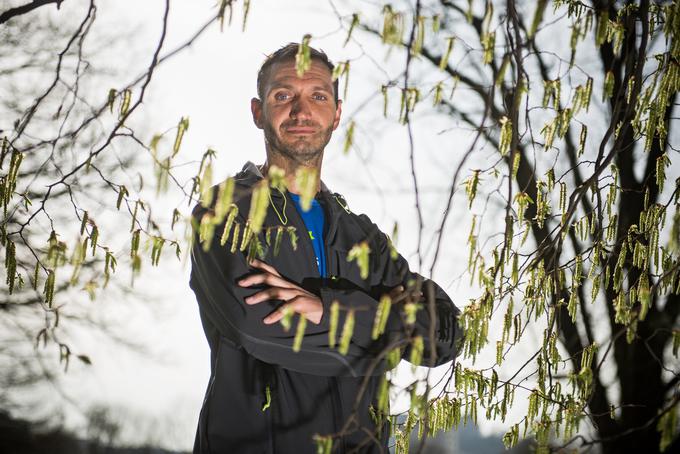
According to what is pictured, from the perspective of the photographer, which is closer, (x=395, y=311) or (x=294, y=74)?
(x=395, y=311)

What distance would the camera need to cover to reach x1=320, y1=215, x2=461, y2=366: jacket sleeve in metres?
1.34

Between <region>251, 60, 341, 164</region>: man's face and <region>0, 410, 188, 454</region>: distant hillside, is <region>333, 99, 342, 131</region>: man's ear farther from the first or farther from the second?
<region>0, 410, 188, 454</region>: distant hillside

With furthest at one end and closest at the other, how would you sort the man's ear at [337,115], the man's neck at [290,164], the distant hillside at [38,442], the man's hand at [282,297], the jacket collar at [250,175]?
1. the distant hillside at [38,442]
2. the man's ear at [337,115]
3. the man's neck at [290,164]
4. the jacket collar at [250,175]
5. the man's hand at [282,297]

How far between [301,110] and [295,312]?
64 cm

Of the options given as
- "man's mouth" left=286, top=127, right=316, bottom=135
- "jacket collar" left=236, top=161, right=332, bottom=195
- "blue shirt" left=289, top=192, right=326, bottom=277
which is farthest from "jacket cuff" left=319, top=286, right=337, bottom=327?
"man's mouth" left=286, top=127, right=316, bottom=135

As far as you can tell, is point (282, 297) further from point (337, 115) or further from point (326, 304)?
point (337, 115)

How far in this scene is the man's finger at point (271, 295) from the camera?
4.34 ft

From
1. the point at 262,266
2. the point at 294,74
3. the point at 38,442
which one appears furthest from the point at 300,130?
the point at 38,442

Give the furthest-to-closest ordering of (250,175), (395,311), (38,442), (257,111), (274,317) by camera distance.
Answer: (38,442)
(257,111)
(250,175)
(395,311)
(274,317)

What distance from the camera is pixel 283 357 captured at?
136 cm

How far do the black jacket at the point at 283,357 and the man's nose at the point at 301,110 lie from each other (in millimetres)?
243

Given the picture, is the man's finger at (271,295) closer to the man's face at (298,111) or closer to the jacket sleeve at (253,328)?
the jacket sleeve at (253,328)

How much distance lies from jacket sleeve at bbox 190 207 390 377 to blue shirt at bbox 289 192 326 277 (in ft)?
0.94

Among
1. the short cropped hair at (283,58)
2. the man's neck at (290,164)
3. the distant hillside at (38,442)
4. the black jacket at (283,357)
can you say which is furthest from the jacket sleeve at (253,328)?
the distant hillside at (38,442)
